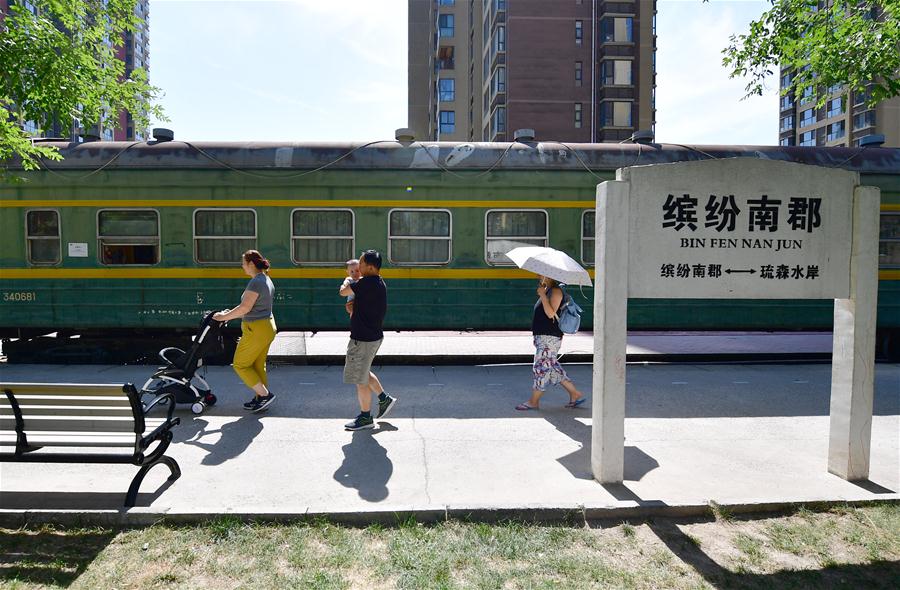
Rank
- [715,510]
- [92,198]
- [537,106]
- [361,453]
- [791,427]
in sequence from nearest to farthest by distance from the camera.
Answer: [715,510] → [361,453] → [791,427] → [92,198] → [537,106]

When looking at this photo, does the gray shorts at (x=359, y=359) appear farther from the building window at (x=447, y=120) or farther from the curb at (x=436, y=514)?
the building window at (x=447, y=120)

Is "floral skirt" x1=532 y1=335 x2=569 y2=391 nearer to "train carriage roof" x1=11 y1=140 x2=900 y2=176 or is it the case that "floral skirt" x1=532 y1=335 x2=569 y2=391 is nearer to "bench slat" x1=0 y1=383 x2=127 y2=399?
"train carriage roof" x1=11 y1=140 x2=900 y2=176

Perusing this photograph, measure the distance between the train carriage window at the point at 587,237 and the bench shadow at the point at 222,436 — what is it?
5594mm

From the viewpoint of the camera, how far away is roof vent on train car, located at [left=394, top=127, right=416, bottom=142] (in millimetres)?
9531

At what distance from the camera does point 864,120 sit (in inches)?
1860

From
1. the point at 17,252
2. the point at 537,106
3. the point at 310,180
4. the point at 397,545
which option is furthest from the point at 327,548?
the point at 537,106

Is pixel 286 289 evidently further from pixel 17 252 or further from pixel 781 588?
pixel 781 588

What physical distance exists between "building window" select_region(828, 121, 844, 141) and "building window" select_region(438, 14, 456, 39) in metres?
35.8

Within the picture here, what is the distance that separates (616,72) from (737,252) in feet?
126

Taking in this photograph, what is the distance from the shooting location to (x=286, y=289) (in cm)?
940

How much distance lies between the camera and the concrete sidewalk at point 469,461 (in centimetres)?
425

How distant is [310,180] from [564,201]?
4015 mm

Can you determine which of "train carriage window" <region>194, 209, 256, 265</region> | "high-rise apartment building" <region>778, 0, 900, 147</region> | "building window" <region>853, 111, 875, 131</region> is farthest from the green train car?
"building window" <region>853, 111, 875, 131</region>

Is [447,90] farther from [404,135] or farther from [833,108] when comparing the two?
[404,135]
